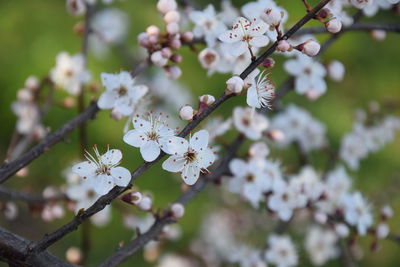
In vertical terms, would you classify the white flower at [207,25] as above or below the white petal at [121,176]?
above

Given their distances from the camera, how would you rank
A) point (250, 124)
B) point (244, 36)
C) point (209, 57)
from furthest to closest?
point (250, 124) < point (209, 57) < point (244, 36)

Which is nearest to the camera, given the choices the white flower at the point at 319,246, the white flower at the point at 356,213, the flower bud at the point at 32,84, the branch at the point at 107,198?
the branch at the point at 107,198

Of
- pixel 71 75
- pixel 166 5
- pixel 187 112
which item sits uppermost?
pixel 71 75

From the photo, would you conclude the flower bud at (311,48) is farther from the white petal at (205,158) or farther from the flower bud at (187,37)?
the flower bud at (187,37)

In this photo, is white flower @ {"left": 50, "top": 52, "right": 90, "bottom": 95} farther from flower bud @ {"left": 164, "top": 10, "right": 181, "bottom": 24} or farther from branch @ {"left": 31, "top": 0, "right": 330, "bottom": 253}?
branch @ {"left": 31, "top": 0, "right": 330, "bottom": 253}

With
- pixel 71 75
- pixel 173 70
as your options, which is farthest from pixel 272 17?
pixel 71 75

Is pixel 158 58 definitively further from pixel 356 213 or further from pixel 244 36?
pixel 356 213

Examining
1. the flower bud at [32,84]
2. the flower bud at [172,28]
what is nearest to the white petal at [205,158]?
the flower bud at [172,28]
